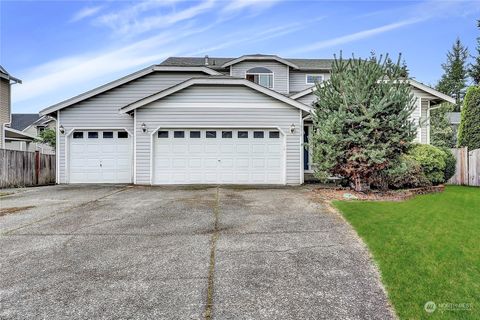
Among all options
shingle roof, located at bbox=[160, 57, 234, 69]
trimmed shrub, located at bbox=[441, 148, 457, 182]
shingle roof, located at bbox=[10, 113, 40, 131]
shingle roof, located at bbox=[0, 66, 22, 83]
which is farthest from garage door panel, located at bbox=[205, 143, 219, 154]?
shingle roof, located at bbox=[10, 113, 40, 131]

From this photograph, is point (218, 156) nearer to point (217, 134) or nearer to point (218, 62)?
point (217, 134)

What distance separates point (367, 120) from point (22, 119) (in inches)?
1550

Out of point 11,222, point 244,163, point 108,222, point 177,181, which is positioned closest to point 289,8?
point 244,163

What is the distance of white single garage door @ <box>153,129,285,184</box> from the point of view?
1313cm

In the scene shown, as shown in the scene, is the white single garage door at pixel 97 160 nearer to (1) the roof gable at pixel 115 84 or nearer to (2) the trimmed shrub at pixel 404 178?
(1) the roof gable at pixel 115 84

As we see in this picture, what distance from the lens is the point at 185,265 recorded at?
4.55m

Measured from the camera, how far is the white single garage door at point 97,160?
1419cm

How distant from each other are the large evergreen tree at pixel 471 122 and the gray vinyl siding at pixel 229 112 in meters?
8.39

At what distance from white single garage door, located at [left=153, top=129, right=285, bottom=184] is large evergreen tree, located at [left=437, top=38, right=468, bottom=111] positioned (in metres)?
45.7

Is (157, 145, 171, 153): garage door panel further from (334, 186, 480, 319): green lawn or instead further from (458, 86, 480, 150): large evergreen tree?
(458, 86, 480, 150): large evergreen tree

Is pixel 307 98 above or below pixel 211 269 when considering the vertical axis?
above

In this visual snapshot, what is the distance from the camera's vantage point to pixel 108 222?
689 centimetres

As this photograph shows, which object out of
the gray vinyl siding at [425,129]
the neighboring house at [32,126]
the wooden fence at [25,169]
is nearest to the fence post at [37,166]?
the wooden fence at [25,169]

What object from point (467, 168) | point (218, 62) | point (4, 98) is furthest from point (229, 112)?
point (4, 98)
